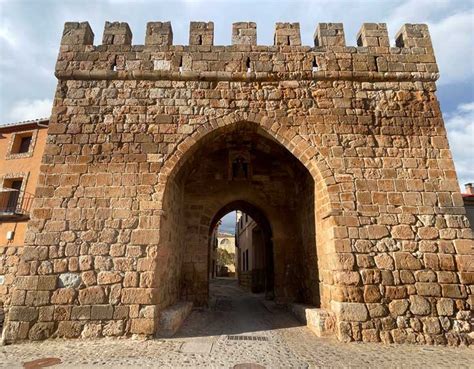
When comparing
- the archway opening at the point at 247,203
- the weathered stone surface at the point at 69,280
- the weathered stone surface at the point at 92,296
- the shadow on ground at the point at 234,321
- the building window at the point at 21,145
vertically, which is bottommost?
the shadow on ground at the point at 234,321

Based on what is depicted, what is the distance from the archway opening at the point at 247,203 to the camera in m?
5.96

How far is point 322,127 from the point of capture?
4969 mm

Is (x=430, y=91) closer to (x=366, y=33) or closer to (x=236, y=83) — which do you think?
(x=366, y=33)

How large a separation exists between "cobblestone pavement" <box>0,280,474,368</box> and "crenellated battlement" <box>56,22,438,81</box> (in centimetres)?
448

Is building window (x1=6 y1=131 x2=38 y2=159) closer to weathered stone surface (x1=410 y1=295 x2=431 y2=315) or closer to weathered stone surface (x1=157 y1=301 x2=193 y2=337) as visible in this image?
weathered stone surface (x1=157 y1=301 x2=193 y2=337)

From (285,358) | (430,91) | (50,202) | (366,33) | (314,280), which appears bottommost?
(285,358)

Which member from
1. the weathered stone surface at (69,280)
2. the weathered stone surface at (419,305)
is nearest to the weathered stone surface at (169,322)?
the weathered stone surface at (69,280)

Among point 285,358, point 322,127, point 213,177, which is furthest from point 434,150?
point 213,177

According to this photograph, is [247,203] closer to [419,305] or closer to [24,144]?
[419,305]

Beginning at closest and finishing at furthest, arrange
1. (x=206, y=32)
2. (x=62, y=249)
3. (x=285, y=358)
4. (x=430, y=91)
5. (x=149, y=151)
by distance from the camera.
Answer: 1. (x=285, y=358)
2. (x=62, y=249)
3. (x=149, y=151)
4. (x=430, y=91)
5. (x=206, y=32)

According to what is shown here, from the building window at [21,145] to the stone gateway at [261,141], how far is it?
326 inches

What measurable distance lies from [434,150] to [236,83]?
3757mm

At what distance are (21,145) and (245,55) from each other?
1192 centimetres

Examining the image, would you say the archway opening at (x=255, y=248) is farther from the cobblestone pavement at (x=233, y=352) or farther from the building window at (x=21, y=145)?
the building window at (x=21, y=145)
